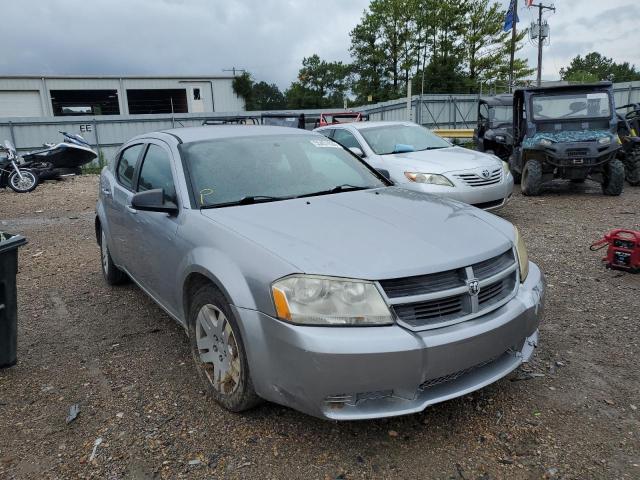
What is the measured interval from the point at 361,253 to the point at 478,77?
179 feet

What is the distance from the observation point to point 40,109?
40.0m

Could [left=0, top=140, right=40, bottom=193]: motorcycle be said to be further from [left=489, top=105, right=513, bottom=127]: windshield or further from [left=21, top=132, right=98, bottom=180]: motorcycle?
[left=489, top=105, right=513, bottom=127]: windshield

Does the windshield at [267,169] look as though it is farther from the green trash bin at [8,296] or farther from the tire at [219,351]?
the green trash bin at [8,296]

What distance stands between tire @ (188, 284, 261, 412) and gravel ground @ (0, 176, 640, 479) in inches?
5.4

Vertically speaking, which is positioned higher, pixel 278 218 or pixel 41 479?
pixel 278 218

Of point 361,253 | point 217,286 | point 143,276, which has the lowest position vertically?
point 143,276

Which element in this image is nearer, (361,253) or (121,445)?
(361,253)

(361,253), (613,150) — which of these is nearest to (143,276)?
(361,253)

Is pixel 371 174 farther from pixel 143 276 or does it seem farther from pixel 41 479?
pixel 41 479

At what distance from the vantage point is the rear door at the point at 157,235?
3.20m

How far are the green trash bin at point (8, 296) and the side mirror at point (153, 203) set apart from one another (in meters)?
0.78

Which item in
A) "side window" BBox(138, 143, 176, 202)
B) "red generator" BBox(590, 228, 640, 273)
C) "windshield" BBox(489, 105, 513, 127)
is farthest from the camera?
"windshield" BBox(489, 105, 513, 127)

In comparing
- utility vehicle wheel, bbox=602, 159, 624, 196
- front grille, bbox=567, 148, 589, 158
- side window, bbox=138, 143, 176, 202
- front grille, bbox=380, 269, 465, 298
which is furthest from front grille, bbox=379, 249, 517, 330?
utility vehicle wheel, bbox=602, 159, 624, 196

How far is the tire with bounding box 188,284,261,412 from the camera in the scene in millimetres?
2562
